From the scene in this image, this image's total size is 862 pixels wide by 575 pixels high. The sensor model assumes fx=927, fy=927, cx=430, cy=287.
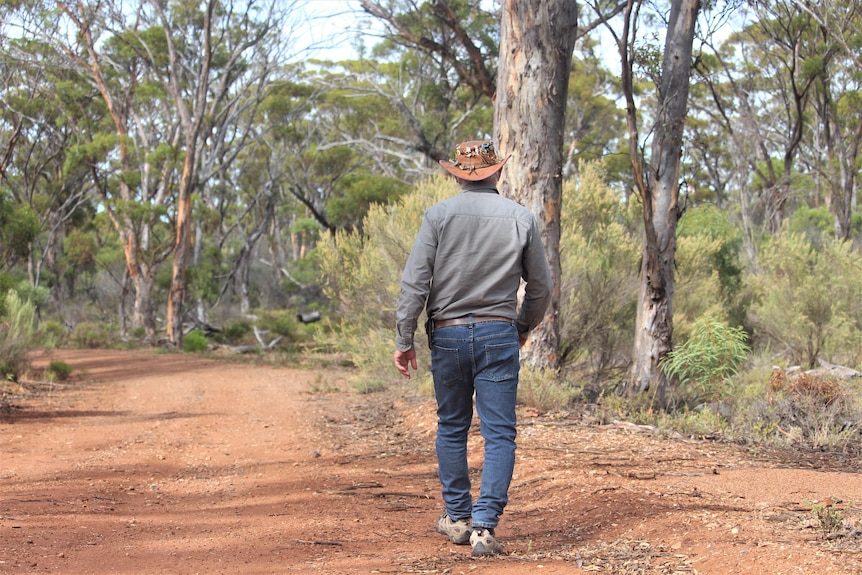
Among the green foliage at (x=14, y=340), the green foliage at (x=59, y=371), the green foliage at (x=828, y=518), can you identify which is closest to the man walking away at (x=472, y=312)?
the green foliage at (x=828, y=518)

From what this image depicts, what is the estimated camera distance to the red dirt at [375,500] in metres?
3.88

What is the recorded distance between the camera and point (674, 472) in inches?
232

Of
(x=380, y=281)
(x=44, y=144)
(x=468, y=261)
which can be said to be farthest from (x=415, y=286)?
(x=44, y=144)

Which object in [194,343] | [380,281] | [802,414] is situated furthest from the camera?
[194,343]

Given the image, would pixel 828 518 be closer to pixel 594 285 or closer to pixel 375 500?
pixel 375 500

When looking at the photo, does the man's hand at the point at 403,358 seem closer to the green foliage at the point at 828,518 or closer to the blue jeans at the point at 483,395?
the blue jeans at the point at 483,395

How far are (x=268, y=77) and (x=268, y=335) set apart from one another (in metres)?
7.71

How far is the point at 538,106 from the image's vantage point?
344 inches

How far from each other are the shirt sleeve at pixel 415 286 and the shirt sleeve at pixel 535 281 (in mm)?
464

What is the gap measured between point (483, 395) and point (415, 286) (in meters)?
0.60

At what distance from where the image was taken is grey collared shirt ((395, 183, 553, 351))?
436 centimetres

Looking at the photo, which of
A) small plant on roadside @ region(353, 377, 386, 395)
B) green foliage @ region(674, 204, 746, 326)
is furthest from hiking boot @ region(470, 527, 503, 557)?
small plant on roadside @ region(353, 377, 386, 395)

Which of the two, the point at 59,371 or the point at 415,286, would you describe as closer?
the point at 415,286

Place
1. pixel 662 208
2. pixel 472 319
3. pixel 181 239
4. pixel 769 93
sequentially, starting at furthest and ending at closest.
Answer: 1. pixel 769 93
2. pixel 181 239
3. pixel 662 208
4. pixel 472 319
